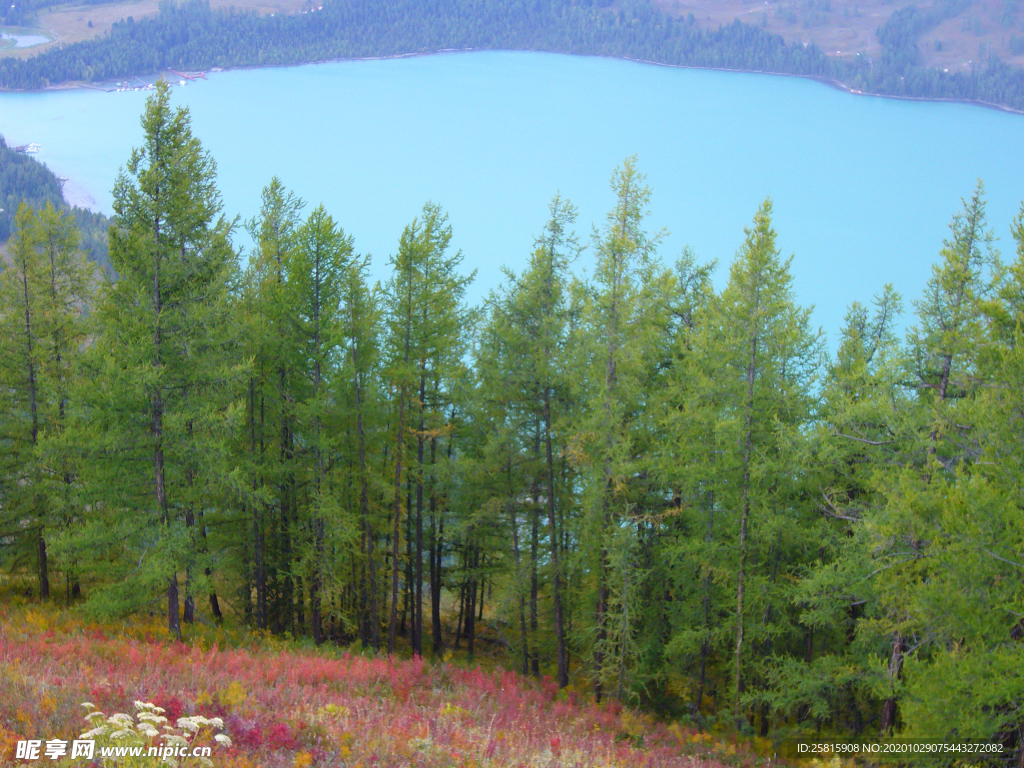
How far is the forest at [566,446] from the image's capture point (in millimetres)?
14250

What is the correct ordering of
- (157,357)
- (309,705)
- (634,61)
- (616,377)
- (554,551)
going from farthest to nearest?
(634,61), (554,551), (616,377), (157,357), (309,705)

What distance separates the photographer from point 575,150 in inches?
5443

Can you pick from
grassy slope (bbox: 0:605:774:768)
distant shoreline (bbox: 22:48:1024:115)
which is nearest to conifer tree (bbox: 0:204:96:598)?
grassy slope (bbox: 0:605:774:768)

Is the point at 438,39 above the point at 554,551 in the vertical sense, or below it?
above

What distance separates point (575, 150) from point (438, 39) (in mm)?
55252

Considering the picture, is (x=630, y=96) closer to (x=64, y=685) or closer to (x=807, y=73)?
(x=807, y=73)

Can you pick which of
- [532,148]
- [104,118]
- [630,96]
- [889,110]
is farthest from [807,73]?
[104,118]

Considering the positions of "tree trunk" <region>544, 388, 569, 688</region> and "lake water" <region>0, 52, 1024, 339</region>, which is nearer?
"tree trunk" <region>544, 388, 569, 688</region>

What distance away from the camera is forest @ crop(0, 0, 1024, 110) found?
459 feet

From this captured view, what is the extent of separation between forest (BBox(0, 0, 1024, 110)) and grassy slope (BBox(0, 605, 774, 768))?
14021cm

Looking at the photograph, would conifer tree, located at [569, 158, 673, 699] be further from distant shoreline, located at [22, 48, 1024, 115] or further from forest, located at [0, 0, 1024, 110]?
forest, located at [0, 0, 1024, 110]

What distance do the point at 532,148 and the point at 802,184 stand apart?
4601cm
